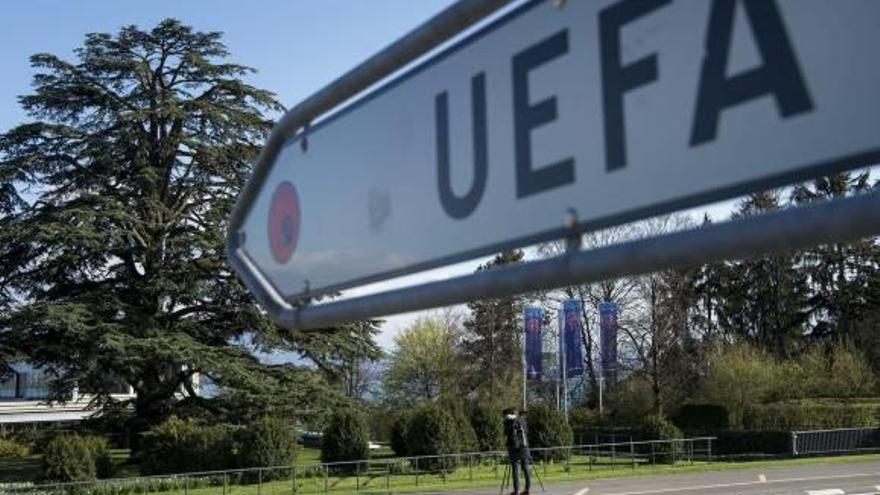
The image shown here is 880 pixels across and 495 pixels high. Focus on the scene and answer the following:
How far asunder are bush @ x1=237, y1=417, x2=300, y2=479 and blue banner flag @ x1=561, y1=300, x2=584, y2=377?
16.2 metres

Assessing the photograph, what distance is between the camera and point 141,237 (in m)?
33.5

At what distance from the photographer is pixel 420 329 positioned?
5834cm

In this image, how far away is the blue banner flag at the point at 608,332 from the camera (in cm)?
4256


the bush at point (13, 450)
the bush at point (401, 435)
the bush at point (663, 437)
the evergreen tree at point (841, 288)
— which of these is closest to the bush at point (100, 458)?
the bush at point (401, 435)

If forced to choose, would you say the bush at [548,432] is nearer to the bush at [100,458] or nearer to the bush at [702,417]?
the bush at [702,417]

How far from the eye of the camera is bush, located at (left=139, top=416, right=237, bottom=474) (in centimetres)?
2806

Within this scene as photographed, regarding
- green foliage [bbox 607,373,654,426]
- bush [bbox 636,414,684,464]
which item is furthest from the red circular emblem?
green foliage [bbox 607,373,654,426]

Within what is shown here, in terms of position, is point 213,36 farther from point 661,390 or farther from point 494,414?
point 661,390

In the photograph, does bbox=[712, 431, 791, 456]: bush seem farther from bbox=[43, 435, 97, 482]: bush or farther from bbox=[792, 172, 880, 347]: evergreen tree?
bbox=[792, 172, 880, 347]: evergreen tree

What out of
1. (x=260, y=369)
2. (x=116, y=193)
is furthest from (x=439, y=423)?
(x=116, y=193)

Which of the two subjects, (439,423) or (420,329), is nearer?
(439,423)

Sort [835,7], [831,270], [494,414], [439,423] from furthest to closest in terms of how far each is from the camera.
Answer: [831,270], [494,414], [439,423], [835,7]

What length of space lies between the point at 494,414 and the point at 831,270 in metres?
38.7

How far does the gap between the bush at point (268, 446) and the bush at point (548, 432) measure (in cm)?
741
